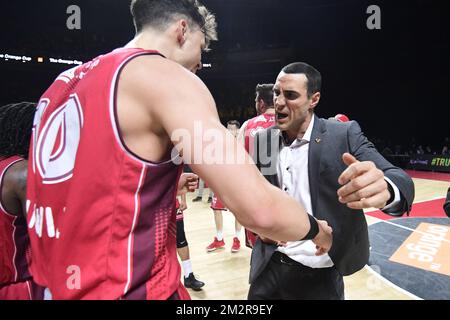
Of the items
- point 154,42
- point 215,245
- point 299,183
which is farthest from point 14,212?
point 215,245

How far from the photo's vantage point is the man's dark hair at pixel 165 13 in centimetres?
117

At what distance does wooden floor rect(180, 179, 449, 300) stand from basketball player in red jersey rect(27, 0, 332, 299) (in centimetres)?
265

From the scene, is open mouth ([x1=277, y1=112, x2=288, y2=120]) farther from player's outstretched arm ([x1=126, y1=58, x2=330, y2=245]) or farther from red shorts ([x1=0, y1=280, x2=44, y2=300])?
red shorts ([x1=0, y1=280, x2=44, y2=300])

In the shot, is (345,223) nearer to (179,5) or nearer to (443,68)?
(179,5)

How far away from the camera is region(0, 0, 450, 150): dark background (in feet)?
45.0

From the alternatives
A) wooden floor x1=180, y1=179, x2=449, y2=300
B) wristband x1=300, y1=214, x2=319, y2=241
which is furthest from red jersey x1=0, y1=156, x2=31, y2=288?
wooden floor x1=180, y1=179, x2=449, y2=300

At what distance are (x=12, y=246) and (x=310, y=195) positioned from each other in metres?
1.49

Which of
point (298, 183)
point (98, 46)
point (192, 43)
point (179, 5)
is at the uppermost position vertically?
point (98, 46)

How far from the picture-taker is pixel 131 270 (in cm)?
92

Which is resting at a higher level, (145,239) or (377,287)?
(145,239)

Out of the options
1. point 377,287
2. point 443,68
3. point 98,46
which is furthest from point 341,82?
point 377,287

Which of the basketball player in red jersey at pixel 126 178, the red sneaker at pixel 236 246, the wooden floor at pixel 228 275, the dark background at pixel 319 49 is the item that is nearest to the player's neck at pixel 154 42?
the basketball player in red jersey at pixel 126 178

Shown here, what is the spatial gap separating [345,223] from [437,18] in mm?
14894

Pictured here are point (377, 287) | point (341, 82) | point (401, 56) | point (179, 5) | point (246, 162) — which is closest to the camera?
point (246, 162)
